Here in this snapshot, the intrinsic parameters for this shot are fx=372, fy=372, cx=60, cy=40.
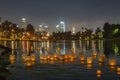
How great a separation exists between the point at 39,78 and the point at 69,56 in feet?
70.5

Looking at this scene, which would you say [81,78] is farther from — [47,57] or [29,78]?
[47,57]

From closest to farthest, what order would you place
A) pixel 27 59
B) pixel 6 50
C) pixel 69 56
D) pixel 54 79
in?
pixel 6 50 → pixel 54 79 → pixel 27 59 → pixel 69 56

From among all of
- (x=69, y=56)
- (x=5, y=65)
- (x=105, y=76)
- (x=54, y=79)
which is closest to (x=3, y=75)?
(x=5, y=65)

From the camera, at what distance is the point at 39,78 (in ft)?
89.1

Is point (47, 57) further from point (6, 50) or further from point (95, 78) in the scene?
point (6, 50)

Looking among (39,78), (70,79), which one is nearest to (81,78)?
(70,79)

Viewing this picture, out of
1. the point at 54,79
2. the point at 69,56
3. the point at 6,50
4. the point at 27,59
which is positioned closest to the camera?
the point at 6,50

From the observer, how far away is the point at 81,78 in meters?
27.3

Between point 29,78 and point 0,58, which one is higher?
point 0,58

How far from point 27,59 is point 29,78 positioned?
17.9 meters

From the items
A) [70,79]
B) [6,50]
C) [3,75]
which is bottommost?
[70,79]

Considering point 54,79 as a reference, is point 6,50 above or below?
above

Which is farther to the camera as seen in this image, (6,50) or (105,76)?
(105,76)

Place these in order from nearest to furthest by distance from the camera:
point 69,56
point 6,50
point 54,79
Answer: point 6,50, point 54,79, point 69,56
